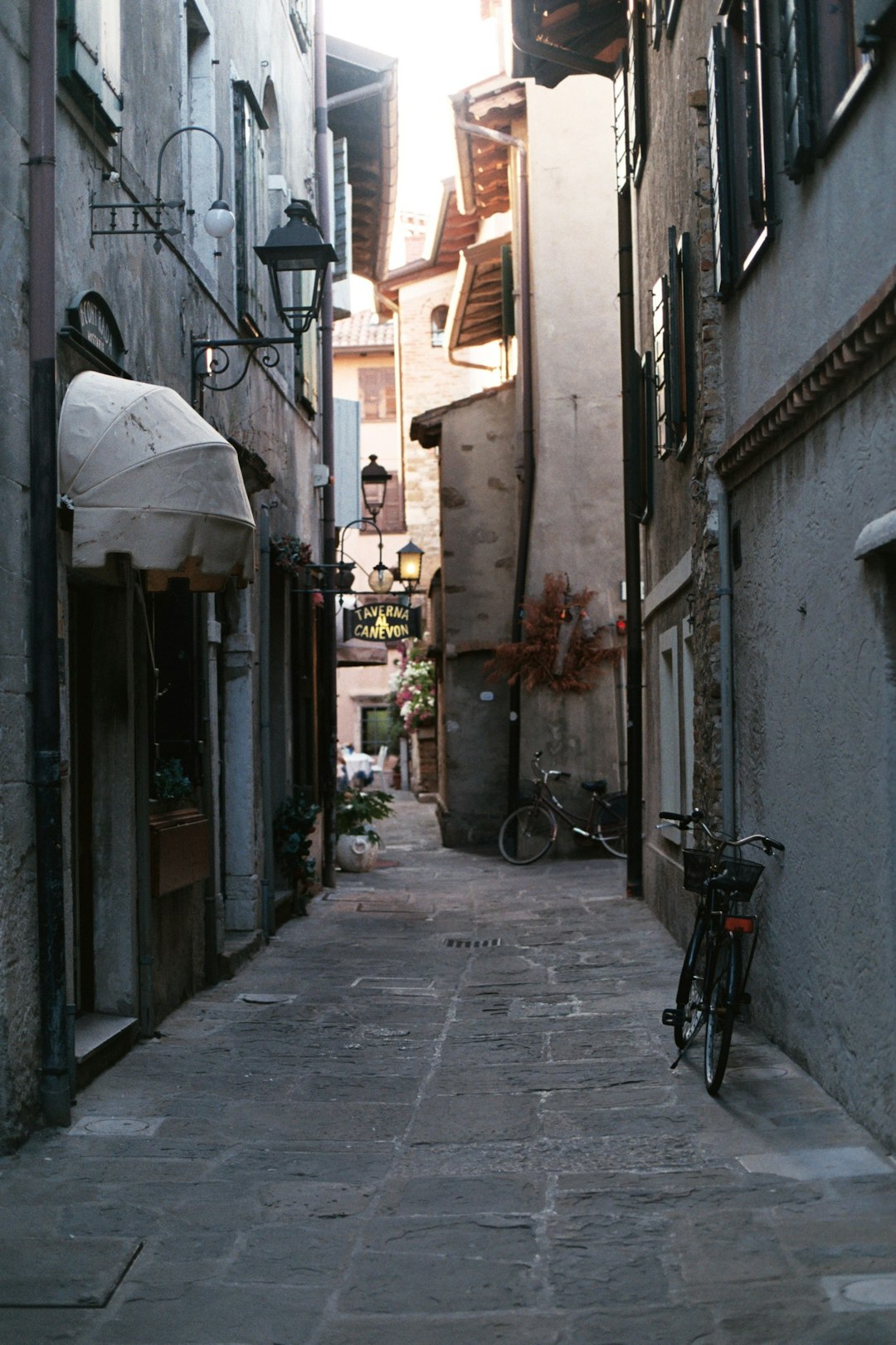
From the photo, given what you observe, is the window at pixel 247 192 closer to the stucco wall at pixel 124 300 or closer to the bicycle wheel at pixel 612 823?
the stucco wall at pixel 124 300

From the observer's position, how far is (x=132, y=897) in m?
7.50

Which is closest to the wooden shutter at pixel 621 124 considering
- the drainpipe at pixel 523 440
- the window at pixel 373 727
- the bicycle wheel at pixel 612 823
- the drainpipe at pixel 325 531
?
the drainpipe at pixel 325 531

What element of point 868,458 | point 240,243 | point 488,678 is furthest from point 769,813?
point 488,678

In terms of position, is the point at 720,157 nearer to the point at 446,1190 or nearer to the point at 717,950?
the point at 717,950

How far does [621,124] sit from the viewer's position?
14.0m

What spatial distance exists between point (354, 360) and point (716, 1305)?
133 feet

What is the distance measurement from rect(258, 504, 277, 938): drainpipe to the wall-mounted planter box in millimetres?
2375

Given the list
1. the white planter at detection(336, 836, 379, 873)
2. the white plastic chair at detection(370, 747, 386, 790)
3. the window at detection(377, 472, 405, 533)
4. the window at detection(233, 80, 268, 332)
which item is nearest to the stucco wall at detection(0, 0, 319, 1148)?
the window at detection(233, 80, 268, 332)

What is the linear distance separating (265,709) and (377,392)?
107 feet

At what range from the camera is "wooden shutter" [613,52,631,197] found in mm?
13375

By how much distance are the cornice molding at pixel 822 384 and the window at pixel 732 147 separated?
2.78ft

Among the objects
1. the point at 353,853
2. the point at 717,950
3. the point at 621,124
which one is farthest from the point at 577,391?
the point at 717,950

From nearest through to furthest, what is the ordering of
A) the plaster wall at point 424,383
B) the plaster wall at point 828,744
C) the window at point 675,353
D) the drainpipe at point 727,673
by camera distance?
the plaster wall at point 828,744, the drainpipe at point 727,673, the window at point 675,353, the plaster wall at point 424,383

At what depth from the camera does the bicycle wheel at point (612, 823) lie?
1775 centimetres
